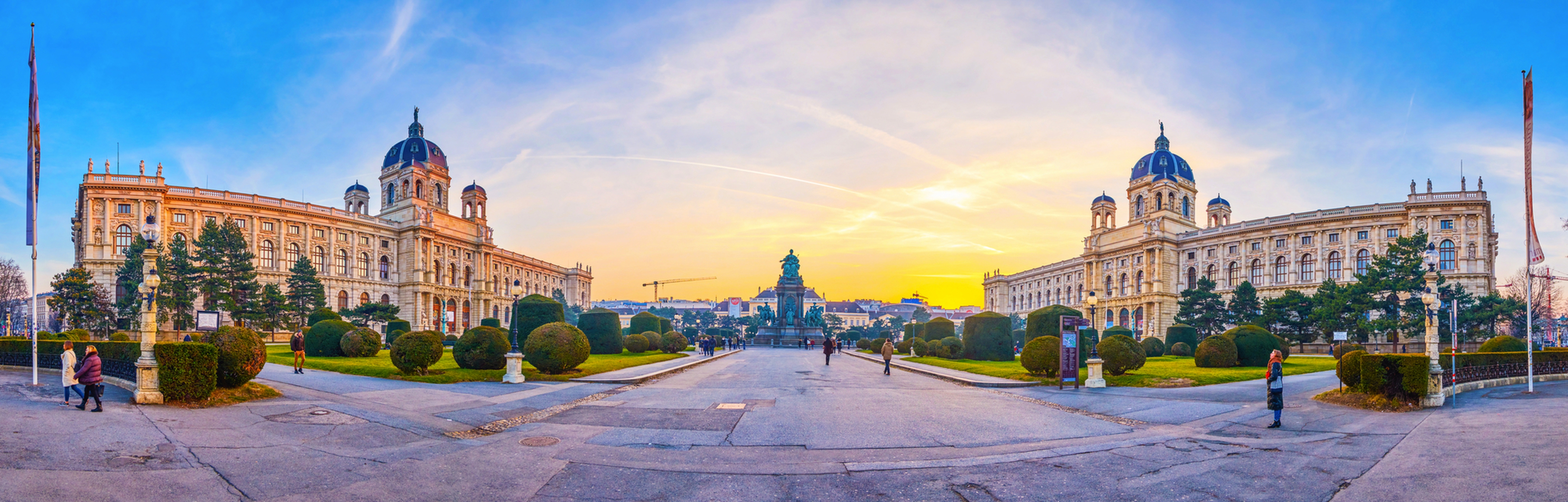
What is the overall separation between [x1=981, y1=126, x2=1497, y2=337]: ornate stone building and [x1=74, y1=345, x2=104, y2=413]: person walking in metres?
88.7

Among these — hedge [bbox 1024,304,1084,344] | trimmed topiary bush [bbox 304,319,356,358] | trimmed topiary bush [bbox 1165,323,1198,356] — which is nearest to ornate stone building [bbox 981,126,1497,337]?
trimmed topiary bush [bbox 1165,323,1198,356]

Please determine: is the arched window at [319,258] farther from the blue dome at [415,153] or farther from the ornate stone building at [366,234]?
the blue dome at [415,153]

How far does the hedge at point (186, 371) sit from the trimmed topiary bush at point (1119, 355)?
22.5 meters

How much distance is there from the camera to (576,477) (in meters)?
9.00

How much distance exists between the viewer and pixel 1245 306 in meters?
59.8

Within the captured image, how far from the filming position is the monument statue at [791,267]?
77.9 metres

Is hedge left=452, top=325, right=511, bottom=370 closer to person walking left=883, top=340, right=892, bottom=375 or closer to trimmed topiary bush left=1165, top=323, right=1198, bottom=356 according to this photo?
person walking left=883, top=340, right=892, bottom=375

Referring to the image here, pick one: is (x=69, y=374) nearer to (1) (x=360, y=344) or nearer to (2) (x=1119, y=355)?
(1) (x=360, y=344)

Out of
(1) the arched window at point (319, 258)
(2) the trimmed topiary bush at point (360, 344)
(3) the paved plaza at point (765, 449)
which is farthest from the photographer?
(1) the arched window at point (319, 258)

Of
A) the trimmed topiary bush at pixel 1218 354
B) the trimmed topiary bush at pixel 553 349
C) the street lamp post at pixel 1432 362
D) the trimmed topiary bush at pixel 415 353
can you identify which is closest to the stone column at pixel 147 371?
the trimmed topiary bush at pixel 415 353

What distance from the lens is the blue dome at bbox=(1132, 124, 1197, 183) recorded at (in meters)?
96.9

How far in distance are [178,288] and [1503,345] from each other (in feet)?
239

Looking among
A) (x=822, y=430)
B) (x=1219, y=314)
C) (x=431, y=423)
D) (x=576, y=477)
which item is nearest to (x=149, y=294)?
(x=431, y=423)

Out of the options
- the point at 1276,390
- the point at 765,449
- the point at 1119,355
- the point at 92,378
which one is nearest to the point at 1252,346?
the point at 1119,355
